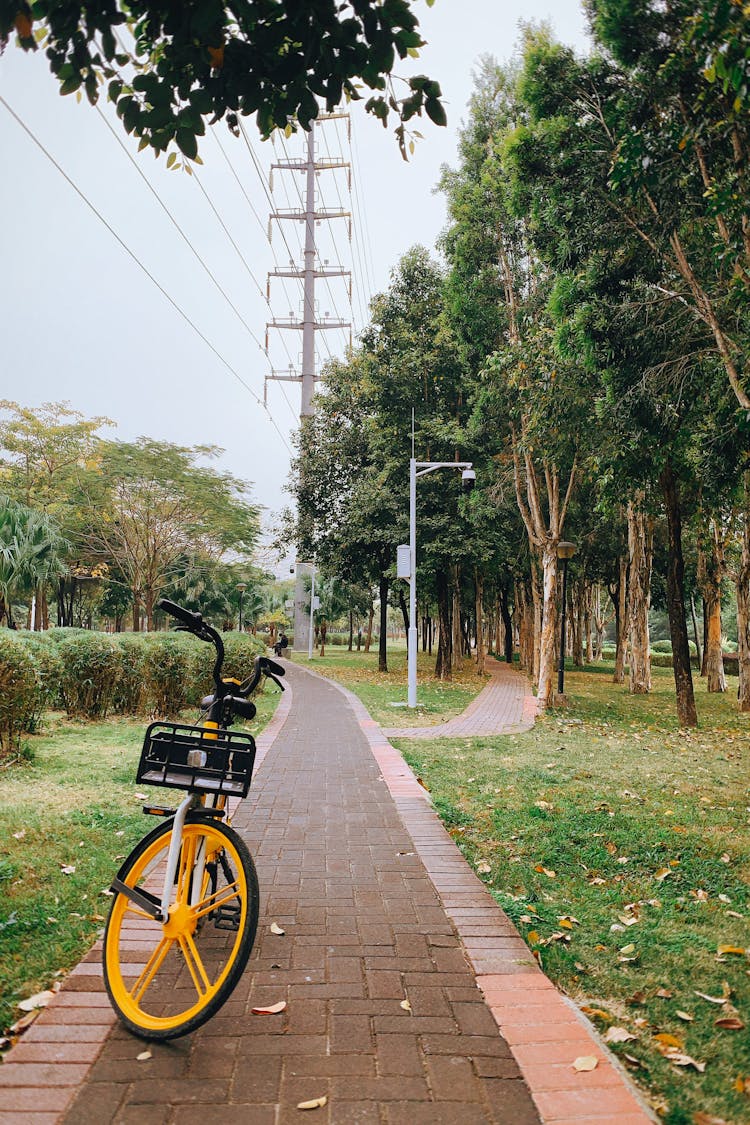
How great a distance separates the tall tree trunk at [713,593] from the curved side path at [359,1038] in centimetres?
1812

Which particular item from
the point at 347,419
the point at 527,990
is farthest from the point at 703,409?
the point at 347,419

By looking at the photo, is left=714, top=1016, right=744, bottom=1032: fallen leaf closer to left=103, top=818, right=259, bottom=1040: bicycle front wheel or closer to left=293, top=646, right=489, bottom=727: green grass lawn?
left=103, top=818, right=259, bottom=1040: bicycle front wheel

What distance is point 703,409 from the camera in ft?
37.1

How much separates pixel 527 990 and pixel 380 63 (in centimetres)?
404

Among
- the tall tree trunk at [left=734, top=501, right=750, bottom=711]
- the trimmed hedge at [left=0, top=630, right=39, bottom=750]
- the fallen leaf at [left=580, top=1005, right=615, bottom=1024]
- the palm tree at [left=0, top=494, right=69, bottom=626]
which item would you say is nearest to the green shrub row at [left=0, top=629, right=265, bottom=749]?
the trimmed hedge at [left=0, top=630, right=39, bottom=750]

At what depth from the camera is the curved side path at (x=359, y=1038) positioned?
2348mm

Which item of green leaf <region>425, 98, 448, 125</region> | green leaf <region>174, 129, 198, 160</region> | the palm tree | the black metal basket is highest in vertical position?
green leaf <region>425, 98, 448, 125</region>

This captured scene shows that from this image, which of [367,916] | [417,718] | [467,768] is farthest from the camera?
[417,718]

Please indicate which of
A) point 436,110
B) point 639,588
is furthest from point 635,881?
point 639,588

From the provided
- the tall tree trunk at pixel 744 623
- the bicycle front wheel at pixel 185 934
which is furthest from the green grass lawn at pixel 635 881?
the tall tree trunk at pixel 744 623

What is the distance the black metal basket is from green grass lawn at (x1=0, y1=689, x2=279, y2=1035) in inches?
42.8

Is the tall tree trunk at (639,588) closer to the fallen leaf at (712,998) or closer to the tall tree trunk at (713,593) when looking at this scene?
the tall tree trunk at (713,593)

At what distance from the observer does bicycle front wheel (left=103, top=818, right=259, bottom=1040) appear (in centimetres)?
265

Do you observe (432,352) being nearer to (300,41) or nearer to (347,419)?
(347,419)
